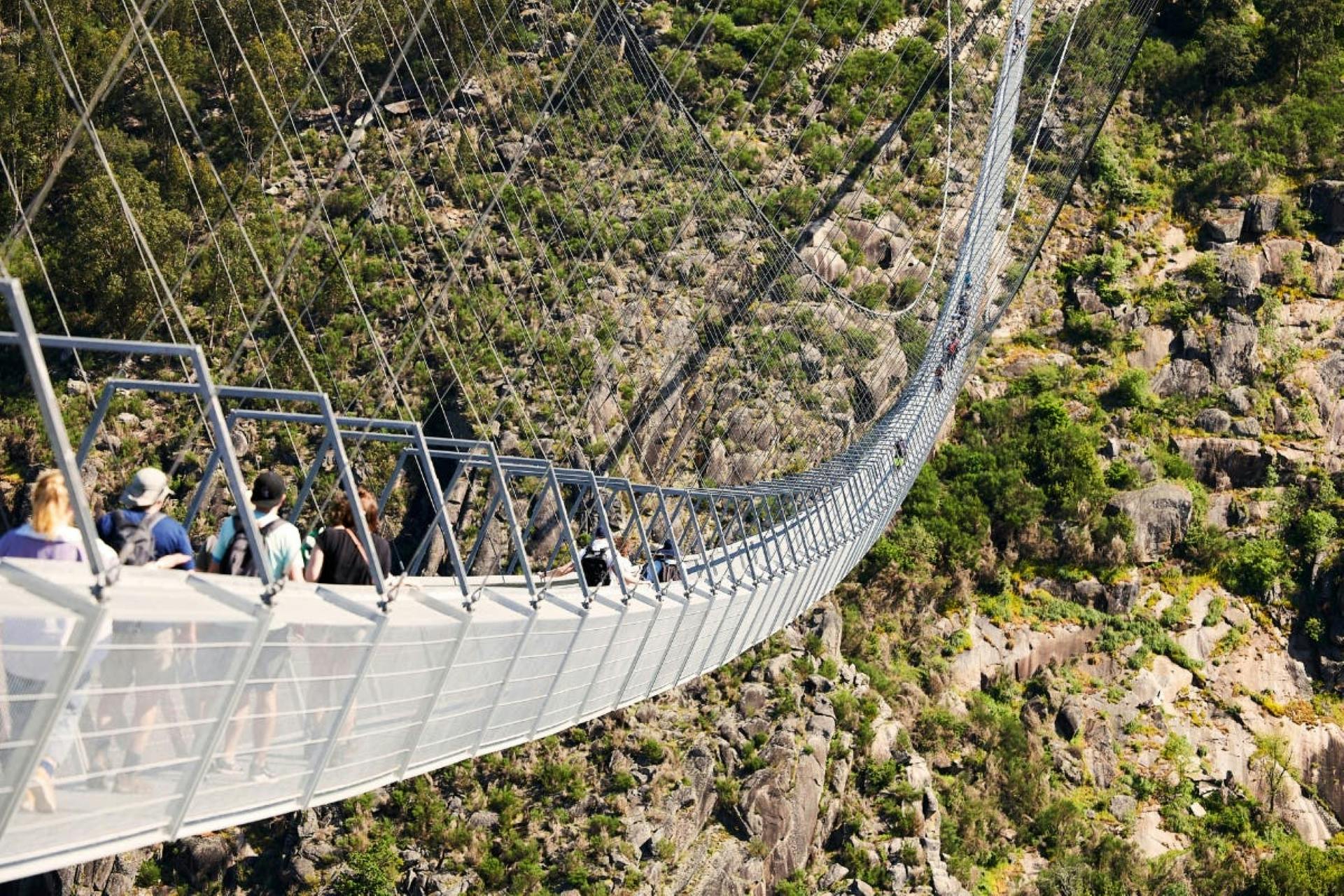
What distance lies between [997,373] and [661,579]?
18.7m

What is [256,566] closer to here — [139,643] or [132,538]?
[132,538]

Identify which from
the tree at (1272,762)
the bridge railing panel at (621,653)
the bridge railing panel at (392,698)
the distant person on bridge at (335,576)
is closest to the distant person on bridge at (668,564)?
the bridge railing panel at (621,653)

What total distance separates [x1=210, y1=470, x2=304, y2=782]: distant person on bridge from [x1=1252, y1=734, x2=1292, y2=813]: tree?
68.8 feet

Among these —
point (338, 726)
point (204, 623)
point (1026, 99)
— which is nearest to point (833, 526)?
point (338, 726)

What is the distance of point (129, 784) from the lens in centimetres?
411

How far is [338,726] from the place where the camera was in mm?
4879

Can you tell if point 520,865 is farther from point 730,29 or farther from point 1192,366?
point 730,29

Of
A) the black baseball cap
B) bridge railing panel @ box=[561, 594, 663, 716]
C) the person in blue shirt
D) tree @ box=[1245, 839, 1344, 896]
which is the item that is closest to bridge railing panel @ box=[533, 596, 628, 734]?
bridge railing panel @ box=[561, 594, 663, 716]

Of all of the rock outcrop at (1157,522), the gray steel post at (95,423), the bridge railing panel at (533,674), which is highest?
the gray steel post at (95,423)

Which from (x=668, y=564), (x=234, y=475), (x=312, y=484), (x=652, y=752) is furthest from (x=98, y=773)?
(x=652, y=752)

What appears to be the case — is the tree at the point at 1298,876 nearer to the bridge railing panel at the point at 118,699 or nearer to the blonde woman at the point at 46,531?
the bridge railing panel at the point at 118,699

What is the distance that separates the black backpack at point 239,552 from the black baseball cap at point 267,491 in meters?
0.07

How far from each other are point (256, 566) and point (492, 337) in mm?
16111

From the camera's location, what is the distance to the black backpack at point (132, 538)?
4289mm
